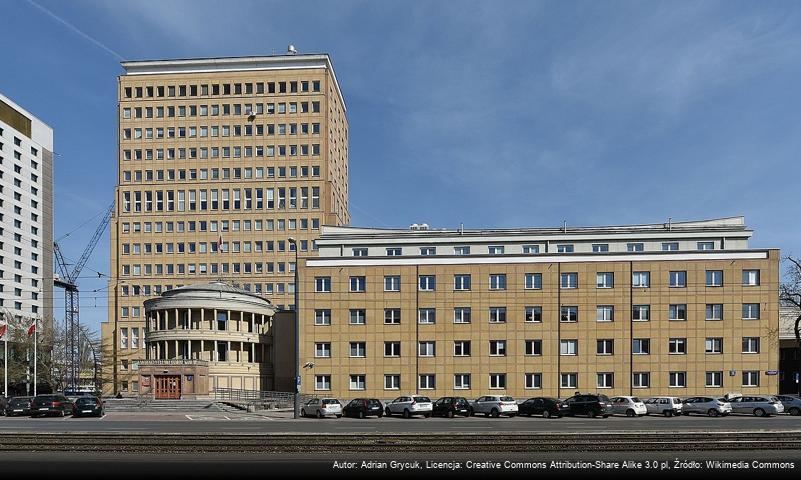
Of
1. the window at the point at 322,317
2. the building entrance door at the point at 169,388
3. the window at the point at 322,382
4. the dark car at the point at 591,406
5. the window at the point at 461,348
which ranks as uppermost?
the window at the point at 322,317

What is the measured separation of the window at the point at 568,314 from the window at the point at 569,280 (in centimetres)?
206

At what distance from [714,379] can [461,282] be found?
79.9ft

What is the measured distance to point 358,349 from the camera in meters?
63.0

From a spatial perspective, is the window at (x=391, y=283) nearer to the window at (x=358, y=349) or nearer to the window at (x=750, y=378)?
the window at (x=358, y=349)

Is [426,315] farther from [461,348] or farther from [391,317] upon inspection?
[461,348]

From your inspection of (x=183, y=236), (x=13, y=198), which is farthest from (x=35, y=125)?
(x=183, y=236)

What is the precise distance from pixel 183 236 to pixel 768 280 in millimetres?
87499

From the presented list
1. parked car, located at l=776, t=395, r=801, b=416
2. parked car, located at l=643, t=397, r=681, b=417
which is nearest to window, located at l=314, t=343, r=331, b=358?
parked car, located at l=643, t=397, r=681, b=417

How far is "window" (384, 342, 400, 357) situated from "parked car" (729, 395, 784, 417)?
1128 inches

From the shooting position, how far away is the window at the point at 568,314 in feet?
201

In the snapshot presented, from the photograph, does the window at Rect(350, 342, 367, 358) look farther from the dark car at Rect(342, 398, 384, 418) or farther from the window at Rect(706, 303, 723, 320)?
the window at Rect(706, 303, 723, 320)

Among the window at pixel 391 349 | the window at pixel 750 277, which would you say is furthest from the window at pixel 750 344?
the window at pixel 391 349

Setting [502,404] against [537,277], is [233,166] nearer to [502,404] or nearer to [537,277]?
[537,277]

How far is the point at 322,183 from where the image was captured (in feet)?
366
